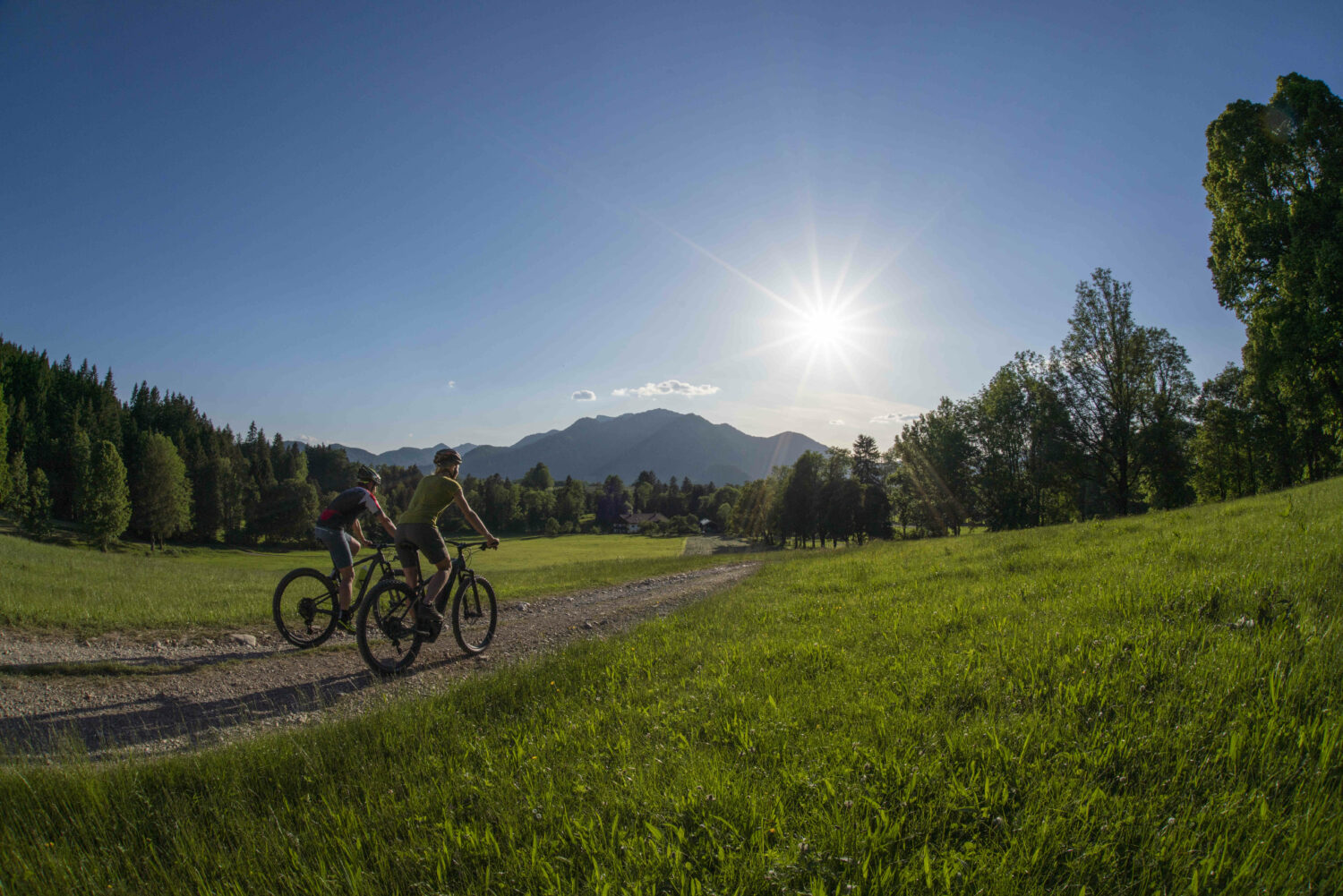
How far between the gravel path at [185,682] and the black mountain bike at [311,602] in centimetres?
30

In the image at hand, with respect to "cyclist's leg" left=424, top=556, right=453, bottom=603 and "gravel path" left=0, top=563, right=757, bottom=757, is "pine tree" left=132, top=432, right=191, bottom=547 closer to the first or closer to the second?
"gravel path" left=0, top=563, right=757, bottom=757

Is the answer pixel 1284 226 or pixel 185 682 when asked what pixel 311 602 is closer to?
pixel 185 682

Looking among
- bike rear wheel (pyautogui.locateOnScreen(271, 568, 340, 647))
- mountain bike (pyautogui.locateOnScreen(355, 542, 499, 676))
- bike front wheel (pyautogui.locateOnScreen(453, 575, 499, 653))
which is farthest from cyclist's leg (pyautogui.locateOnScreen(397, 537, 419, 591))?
bike rear wheel (pyautogui.locateOnScreen(271, 568, 340, 647))

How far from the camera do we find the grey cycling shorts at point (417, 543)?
7988mm

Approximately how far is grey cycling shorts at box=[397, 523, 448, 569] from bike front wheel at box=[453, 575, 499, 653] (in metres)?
0.89

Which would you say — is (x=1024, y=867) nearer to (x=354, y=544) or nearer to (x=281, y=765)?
(x=281, y=765)

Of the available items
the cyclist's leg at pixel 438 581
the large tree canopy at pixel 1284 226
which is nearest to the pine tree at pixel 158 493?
the cyclist's leg at pixel 438 581

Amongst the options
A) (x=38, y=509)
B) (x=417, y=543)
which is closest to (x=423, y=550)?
(x=417, y=543)

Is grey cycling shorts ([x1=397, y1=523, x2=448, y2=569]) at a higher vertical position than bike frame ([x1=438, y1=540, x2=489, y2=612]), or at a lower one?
higher

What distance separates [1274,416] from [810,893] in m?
60.9

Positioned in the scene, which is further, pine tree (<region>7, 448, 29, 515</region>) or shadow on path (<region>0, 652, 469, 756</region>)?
pine tree (<region>7, 448, 29, 515</region>)

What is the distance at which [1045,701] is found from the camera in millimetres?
3537

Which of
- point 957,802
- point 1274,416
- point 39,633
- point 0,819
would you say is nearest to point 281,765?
point 0,819

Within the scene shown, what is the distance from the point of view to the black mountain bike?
8.73 m
